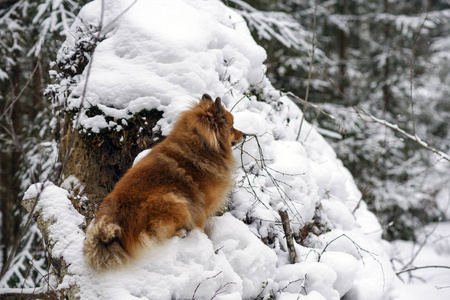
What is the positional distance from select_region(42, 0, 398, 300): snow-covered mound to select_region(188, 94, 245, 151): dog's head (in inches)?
12.1

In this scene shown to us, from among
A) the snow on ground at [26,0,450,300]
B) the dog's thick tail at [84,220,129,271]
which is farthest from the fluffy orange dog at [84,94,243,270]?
the snow on ground at [26,0,450,300]

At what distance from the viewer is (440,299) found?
4.75 m

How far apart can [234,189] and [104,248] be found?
1.64 meters

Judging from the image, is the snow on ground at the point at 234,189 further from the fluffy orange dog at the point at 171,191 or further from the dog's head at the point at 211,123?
the dog's head at the point at 211,123

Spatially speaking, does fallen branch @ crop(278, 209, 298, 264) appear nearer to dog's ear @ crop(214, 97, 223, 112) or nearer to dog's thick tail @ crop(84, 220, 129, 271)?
dog's ear @ crop(214, 97, 223, 112)

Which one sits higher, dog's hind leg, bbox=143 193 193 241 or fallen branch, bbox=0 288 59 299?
dog's hind leg, bbox=143 193 193 241

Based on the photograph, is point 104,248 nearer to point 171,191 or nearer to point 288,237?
point 171,191

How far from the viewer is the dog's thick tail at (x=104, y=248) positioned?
2.59 metres

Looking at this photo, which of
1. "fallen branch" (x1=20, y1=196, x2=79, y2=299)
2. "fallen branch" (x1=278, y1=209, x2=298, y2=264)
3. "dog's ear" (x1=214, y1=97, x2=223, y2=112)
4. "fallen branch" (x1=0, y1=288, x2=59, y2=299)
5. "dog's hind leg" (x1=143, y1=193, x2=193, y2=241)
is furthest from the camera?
"fallen branch" (x1=278, y1=209, x2=298, y2=264)

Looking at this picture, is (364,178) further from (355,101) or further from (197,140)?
(197,140)

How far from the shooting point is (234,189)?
12.5 feet

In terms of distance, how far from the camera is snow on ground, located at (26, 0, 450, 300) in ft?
9.03

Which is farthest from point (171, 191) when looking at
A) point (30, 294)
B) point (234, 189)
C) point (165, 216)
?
point (30, 294)

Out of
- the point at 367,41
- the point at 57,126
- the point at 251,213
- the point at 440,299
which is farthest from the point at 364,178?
the point at 57,126
